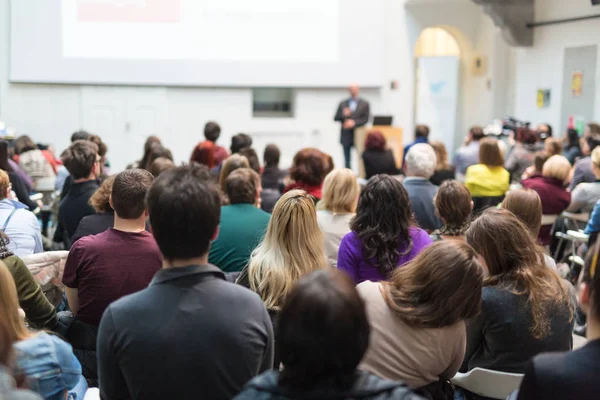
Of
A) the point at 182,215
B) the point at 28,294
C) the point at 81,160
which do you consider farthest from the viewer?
the point at 81,160

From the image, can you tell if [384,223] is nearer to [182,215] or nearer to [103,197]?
[103,197]

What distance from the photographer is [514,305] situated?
2553mm

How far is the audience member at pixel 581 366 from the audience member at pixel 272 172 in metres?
4.81

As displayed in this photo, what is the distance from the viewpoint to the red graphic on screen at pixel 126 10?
1101 centimetres

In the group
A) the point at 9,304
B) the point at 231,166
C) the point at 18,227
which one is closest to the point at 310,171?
the point at 231,166

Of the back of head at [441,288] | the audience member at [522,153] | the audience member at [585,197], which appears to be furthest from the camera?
the audience member at [522,153]

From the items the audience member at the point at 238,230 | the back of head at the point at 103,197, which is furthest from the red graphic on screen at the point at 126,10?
the back of head at the point at 103,197

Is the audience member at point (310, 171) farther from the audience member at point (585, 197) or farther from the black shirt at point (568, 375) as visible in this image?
the black shirt at point (568, 375)

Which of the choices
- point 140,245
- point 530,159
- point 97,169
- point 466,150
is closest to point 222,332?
point 140,245

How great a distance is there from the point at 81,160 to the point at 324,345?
3.64 metres

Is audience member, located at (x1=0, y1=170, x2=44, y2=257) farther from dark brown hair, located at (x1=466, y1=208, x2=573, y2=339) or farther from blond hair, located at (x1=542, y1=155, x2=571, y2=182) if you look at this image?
blond hair, located at (x1=542, y1=155, x2=571, y2=182)

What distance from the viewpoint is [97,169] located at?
4.85 metres

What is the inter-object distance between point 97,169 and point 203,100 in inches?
285

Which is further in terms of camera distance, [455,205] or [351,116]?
[351,116]
